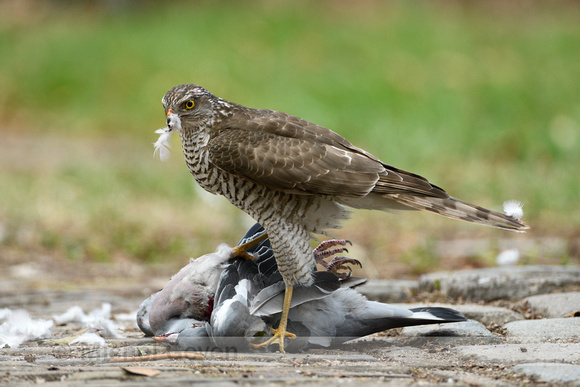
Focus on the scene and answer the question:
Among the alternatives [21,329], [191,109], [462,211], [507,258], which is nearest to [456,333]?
[462,211]

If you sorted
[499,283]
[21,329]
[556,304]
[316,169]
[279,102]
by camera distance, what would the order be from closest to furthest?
[316,169]
[21,329]
[556,304]
[499,283]
[279,102]

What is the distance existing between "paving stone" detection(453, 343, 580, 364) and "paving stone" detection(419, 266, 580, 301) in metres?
1.30

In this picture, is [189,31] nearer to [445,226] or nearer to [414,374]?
[445,226]

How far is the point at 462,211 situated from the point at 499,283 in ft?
3.77

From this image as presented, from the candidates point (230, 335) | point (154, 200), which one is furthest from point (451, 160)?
point (230, 335)

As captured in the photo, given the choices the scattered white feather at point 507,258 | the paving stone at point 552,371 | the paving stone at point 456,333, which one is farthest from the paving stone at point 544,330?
the scattered white feather at point 507,258

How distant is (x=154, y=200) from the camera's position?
7910mm

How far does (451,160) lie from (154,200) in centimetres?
370

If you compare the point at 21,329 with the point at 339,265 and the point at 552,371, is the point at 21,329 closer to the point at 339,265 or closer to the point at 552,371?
the point at 339,265

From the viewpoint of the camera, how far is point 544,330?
10.9 feet

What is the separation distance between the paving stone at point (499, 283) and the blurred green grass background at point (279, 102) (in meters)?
0.98

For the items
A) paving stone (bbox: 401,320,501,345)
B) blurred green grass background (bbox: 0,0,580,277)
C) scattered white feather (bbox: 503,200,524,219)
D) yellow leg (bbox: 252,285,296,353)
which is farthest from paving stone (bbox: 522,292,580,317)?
blurred green grass background (bbox: 0,0,580,277)

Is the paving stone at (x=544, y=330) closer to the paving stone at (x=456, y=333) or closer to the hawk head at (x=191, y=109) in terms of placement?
the paving stone at (x=456, y=333)

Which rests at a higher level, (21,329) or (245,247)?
(245,247)
